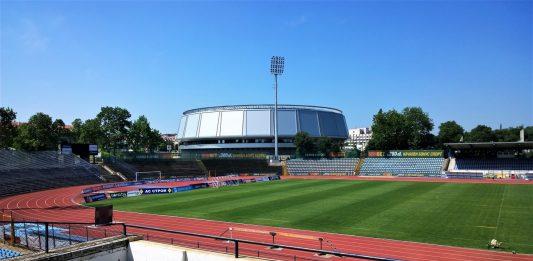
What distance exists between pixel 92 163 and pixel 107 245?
71.4 meters

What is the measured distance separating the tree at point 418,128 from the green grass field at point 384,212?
7104cm

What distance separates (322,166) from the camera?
302 ft

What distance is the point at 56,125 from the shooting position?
306 feet

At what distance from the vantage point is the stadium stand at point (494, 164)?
72.9 meters

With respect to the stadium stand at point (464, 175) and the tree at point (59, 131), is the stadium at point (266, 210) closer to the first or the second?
the stadium stand at point (464, 175)

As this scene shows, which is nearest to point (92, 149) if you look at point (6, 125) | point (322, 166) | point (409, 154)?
point (6, 125)

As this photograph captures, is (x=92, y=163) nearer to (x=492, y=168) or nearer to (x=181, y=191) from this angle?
(x=181, y=191)

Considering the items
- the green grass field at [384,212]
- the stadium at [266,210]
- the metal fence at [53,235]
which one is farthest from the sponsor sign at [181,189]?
the metal fence at [53,235]

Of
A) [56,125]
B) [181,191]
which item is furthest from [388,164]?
[56,125]

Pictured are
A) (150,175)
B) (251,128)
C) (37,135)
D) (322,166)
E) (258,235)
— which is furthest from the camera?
(251,128)

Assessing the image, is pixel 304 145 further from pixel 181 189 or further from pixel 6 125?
pixel 6 125

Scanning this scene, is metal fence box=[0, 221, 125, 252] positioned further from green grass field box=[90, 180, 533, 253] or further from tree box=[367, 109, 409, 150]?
tree box=[367, 109, 409, 150]

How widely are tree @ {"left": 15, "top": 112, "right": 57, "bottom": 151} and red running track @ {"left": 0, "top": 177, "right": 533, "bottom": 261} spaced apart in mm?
45619

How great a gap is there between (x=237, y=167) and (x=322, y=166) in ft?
63.2
